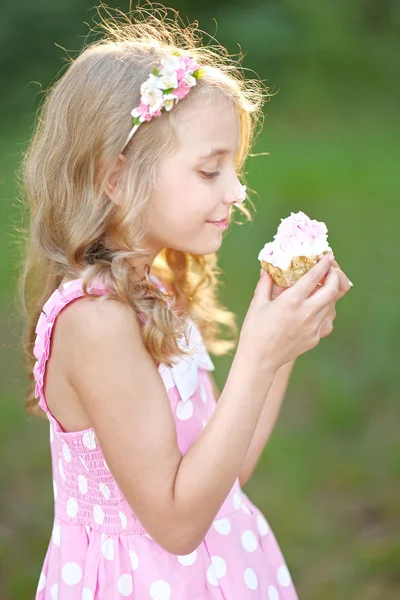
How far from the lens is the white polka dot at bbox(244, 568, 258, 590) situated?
6.33 feet

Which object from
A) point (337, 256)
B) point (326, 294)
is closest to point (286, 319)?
point (326, 294)

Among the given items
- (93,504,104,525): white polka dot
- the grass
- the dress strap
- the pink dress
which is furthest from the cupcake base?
the grass

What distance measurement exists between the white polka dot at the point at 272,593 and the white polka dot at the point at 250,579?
0.06m

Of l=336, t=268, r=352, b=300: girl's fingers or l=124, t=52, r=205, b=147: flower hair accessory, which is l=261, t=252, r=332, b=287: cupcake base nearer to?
l=336, t=268, r=352, b=300: girl's fingers

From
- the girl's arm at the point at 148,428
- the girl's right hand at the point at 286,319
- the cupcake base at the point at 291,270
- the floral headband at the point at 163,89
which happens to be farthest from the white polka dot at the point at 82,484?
the floral headband at the point at 163,89

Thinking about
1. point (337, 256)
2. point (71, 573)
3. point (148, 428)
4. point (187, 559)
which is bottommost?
point (337, 256)

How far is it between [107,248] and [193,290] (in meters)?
0.47

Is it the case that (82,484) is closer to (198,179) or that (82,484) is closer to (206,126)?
(198,179)

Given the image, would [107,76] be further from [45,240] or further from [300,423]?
[300,423]

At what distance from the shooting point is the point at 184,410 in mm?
1920

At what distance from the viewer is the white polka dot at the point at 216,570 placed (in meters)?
1.89

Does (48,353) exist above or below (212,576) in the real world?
above

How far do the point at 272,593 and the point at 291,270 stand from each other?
0.69m

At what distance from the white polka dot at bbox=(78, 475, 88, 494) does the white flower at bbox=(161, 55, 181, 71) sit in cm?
84
